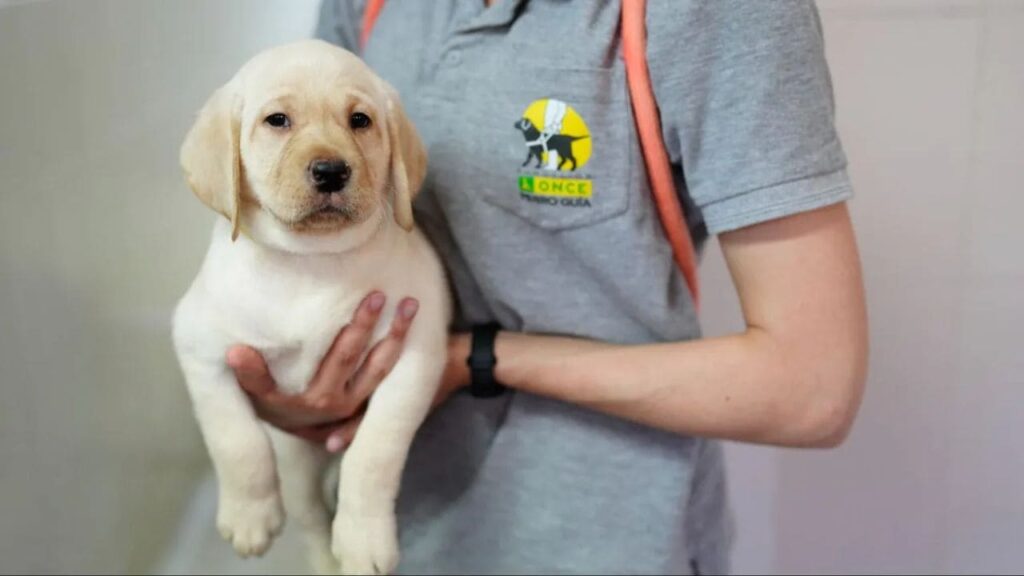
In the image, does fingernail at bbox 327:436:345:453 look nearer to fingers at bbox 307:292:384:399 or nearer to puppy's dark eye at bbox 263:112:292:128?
fingers at bbox 307:292:384:399

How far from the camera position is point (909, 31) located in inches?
35.1

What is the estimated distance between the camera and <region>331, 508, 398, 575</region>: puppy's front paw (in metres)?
0.75

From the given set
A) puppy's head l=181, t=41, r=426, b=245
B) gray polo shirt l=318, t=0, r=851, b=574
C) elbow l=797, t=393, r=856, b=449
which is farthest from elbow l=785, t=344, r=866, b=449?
puppy's head l=181, t=41, r=426, b=245

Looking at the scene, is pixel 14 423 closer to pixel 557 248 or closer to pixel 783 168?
pixel 557 248

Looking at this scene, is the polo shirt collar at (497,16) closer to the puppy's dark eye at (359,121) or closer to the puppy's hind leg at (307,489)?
the puppy's dark eye at (359,121)

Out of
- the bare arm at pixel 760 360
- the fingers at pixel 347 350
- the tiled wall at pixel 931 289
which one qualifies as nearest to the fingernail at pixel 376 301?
the fingers at pixel 347 350

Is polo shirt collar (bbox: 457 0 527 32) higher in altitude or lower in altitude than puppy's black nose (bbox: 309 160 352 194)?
higher

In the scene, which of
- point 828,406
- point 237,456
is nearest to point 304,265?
point 237,456

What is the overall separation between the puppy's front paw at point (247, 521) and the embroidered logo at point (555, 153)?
32 cm

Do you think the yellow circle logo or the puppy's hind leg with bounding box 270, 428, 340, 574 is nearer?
the yellow circle logo

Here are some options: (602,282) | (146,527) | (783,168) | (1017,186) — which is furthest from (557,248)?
(146,527)

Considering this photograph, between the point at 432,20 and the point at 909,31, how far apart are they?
17.1 inches

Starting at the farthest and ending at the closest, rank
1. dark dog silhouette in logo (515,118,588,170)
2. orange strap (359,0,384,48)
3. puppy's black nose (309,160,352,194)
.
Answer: orange strap (359,0,384,48), dark dog silhouette in logo (515,118,588,170), puppy's black nose (309,160,352,194)

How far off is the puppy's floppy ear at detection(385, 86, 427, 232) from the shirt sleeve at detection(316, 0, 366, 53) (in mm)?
178
